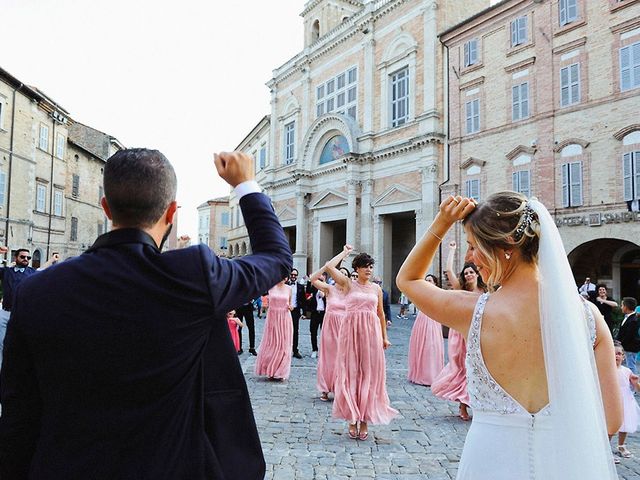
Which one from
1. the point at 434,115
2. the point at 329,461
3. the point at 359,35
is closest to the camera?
the point at 329,461

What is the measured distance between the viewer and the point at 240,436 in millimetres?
1608

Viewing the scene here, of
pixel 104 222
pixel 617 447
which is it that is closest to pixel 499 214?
pixel 617 447

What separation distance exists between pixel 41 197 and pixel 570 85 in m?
28.7

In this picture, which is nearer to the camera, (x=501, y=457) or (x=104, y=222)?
(x=501, y=457)

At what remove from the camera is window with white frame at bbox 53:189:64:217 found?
3192 centimetres

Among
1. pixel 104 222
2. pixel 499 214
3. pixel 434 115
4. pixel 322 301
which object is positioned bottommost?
pixel 322 301

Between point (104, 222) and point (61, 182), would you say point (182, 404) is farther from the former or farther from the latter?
point (104, 222)

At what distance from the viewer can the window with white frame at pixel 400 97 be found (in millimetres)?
28078

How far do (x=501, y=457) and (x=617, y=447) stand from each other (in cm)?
453

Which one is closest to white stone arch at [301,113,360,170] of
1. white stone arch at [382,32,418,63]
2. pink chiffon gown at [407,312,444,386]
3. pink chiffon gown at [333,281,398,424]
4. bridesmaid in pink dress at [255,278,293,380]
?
white stone arch at [382,32,418,63]

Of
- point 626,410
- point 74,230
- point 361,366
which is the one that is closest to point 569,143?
point 626,410

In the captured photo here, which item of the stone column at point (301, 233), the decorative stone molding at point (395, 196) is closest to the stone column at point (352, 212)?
the decorative stone molding at point (395, 196)

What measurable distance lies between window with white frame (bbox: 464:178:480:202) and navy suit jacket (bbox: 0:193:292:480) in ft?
74.7

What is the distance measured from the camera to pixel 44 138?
30.1 meters
